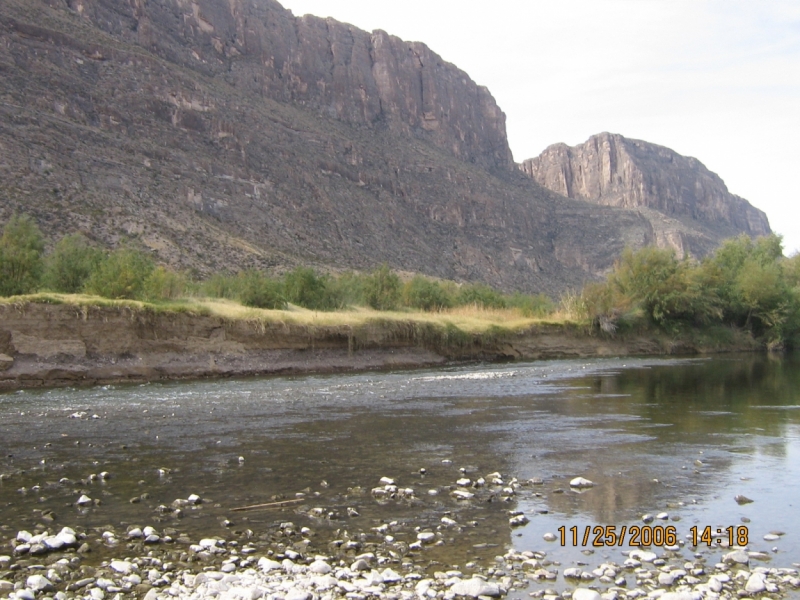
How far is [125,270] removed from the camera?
1075 inches

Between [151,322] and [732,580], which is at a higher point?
[151,322]

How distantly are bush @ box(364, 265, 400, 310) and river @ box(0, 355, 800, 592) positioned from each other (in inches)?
700

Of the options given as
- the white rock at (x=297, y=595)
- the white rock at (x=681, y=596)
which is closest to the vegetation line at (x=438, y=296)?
the white rock at (x=297, y=595)

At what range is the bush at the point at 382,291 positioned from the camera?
38.7 meters

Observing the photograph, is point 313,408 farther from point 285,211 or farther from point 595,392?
point 285,211

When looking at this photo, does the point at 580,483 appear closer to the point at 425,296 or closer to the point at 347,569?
the point at 347,569

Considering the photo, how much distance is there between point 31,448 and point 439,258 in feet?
307

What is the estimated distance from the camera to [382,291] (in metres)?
39.7

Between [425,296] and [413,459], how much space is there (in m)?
31.7

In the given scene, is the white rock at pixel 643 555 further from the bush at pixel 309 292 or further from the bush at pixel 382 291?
the bush at pixel 382 291

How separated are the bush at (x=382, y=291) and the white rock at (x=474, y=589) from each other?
3255 cm

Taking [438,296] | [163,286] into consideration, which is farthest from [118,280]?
[438,296]

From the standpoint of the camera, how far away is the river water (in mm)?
7680

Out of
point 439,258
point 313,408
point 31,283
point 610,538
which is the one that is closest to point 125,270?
point 31,283
